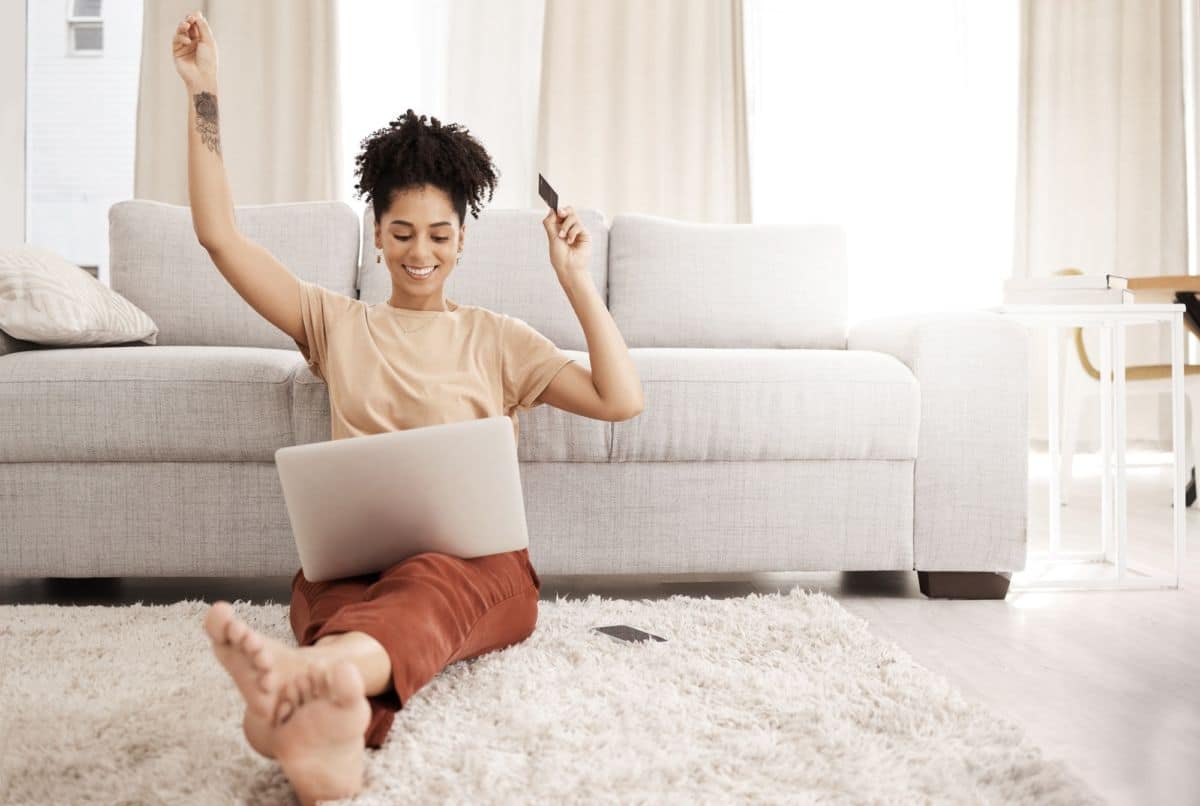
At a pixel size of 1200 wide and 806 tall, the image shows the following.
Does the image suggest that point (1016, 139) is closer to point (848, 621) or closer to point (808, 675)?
point (848, 621)

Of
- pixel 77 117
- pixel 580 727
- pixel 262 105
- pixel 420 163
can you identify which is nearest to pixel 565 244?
pixel 420 163

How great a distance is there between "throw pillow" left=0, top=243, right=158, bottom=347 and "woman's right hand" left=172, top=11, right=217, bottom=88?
0.74 meters

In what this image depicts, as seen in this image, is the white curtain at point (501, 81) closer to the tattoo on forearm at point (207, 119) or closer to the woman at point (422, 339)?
the woman at point (422, 339)

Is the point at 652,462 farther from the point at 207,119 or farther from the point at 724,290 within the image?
the point at 207,119

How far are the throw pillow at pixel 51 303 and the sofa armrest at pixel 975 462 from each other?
1.68 metres

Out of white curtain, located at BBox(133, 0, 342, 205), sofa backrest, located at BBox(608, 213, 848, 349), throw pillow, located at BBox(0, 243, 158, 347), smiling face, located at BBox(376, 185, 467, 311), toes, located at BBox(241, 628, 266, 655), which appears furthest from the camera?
white curtain, located at BBox(133, 0, 342, 205)

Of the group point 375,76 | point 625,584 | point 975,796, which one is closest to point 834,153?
point 375,76

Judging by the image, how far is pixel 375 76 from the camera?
4090mm

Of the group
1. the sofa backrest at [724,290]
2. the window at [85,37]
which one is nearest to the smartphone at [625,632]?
the sofa backrest at [724,290]

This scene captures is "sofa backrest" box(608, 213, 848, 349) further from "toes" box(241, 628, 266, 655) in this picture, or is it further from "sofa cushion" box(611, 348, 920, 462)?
"toes" box(241, 628, 266, 655)

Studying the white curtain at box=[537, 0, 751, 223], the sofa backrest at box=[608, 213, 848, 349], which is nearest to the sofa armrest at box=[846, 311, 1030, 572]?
the sofa backrest at box=[608, 213, 848, 349]

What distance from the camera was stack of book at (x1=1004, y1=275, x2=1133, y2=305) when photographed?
6.63 ft

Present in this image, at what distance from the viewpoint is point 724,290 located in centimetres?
240

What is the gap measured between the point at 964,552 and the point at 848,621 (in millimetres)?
440
